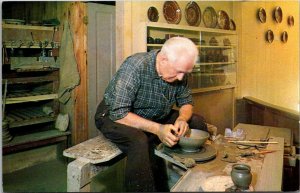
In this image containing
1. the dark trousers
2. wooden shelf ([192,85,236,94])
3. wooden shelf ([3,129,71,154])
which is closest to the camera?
the dark trousers

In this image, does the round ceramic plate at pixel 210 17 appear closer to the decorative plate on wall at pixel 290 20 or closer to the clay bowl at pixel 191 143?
the decorative plate on wall at pixel 290 20

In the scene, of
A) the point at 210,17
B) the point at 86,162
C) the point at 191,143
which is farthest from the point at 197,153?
the point at 210,17

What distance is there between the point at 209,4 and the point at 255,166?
231cm

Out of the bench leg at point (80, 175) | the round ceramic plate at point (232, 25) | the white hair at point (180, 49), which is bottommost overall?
the bench leg at point (80, 175)

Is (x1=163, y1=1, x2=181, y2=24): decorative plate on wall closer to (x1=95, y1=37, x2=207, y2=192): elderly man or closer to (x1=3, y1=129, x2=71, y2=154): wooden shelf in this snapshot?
(x1=95, y1=37, x2=207, y2=192): elderly man

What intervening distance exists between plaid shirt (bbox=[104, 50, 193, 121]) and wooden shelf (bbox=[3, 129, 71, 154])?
146 centimetres

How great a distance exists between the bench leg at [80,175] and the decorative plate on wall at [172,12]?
1.66 meters

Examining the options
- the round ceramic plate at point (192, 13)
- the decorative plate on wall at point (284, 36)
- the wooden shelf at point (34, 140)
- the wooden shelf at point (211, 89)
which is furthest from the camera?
the decorative plate on wall at point (284, 36)

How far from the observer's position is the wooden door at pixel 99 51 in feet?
9.82

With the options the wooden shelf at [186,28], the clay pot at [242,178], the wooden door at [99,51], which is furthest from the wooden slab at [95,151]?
the wooden door at [99,51]

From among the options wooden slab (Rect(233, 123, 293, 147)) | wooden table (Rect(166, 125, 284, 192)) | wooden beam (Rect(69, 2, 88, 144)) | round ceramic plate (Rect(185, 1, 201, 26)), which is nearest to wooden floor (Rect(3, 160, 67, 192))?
wooden beam (Rect(69, 2, 88, 144))

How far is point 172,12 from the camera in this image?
2666mm

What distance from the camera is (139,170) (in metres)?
1.31

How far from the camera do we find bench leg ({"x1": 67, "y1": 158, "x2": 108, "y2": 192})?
1.35 m
